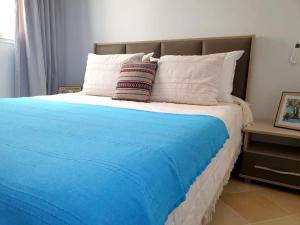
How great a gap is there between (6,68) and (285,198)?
2.97 m

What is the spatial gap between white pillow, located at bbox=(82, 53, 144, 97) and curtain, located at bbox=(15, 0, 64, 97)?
81 centimetres

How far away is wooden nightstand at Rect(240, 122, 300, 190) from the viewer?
1.77 meters

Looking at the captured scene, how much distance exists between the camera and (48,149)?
2.67 feet

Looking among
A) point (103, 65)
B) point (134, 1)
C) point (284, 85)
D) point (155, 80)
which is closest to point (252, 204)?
point (284, 85)

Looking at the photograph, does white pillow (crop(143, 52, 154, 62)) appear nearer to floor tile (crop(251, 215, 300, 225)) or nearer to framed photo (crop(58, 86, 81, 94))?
framed photo (crop(58, 86, 81, 94))

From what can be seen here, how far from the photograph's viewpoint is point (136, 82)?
79.0 inches

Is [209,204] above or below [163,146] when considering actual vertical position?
below

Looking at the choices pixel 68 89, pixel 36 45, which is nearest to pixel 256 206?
pixel 68 89

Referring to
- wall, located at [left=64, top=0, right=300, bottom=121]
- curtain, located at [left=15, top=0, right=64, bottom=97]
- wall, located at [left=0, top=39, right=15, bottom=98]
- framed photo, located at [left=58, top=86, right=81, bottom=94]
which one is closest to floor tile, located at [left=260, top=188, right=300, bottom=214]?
wall, located at [left=64, top=0, right=300, bottom=121]

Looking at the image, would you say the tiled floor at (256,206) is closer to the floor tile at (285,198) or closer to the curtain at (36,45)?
the floor tile at (285,198)

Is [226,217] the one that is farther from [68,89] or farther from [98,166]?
[68,89]

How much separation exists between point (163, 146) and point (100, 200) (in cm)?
37

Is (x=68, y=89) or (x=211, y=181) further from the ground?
(x=68, y=89)

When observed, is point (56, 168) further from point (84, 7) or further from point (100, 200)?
point (84, 7)
